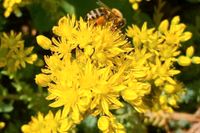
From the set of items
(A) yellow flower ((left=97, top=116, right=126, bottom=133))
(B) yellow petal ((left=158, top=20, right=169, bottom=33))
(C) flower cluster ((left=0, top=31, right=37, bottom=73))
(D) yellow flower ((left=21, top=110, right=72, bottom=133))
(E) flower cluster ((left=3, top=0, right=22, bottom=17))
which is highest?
(E) flower cluster ((left=3, top=0, right=22, bottom=17))

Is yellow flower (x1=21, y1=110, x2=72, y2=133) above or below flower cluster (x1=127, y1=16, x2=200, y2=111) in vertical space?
below

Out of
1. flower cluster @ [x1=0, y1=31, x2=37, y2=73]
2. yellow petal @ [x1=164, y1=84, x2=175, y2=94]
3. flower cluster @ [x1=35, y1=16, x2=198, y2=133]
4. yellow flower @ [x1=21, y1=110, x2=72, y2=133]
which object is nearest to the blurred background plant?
flower cluster @ [x1=0, y1=31, x2=37, y2=73]

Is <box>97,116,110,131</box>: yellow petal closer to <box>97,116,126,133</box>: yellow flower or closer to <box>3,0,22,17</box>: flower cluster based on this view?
<box>97,116,126,133</box>: yellow flower

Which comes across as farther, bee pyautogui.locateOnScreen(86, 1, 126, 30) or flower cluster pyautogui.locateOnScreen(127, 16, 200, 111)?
flower cluster pyautogui.locateOnScreen(127, 16, 200, 111)

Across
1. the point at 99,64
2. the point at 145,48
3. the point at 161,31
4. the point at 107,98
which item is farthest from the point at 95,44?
the point at 161,31

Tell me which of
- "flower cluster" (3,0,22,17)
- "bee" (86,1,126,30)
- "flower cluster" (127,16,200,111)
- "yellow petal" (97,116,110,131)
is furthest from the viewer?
"flower cluster" (3,0,22,17)

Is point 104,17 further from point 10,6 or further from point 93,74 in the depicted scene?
point 10,6

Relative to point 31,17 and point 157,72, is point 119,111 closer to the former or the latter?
point 157,72
